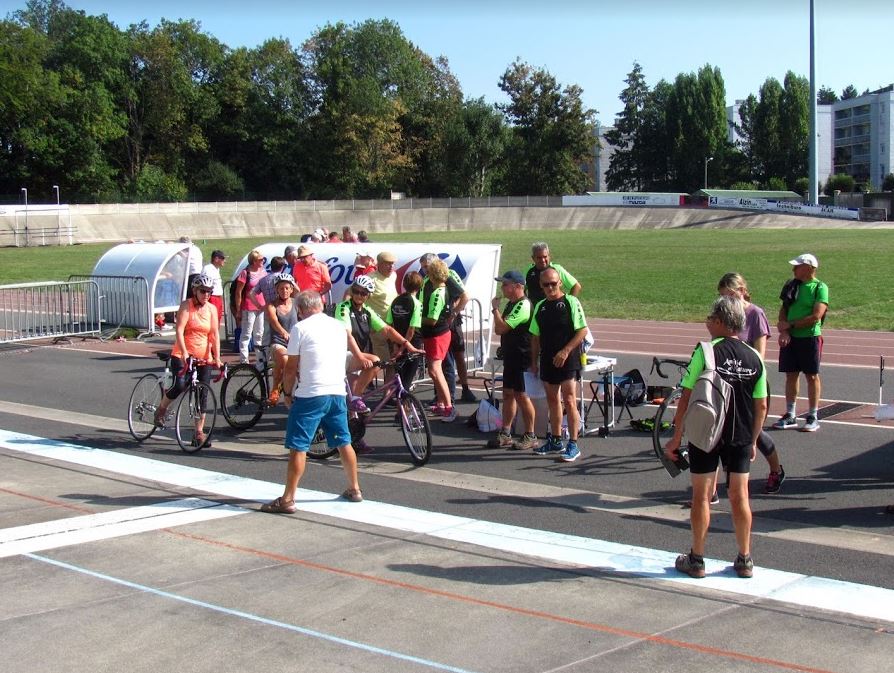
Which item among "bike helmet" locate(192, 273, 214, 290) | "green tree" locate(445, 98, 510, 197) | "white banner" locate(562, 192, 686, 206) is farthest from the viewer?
"green tree" locate(445, 98, 510, 197)

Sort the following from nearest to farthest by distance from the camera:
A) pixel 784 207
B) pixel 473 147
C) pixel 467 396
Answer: pixel 467 396 → pixel 784 207 → pixel 473 147

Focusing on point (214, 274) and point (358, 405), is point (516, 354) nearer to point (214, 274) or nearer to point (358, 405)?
point (358, 405)

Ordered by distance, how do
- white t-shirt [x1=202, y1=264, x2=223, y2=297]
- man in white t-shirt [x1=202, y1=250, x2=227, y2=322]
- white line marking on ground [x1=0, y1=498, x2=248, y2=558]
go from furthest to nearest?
man in white t-shirt [x1=202, y1=250, x2=227, y2=322] → white t-shirt [x1=202, y1=264, x2=223, y2=297] → white line marking on ground [x1=0, y1=498, x2=248, y2=558]

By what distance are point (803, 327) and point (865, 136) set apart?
13703cm

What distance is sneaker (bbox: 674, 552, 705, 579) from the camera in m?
6.28

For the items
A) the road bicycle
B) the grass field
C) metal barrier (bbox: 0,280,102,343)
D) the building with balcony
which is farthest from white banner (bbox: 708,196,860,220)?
the road bicycle

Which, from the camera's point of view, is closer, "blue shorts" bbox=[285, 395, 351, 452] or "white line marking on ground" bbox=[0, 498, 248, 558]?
"white line marking on ground" bbox=[0, 498, 248, 558]

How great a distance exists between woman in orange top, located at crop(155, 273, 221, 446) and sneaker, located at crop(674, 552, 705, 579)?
A: 5.47 m

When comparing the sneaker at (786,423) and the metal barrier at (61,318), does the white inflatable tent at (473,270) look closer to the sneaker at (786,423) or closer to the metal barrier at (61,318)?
the sneaker at (786,423)

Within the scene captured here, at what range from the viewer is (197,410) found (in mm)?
10164

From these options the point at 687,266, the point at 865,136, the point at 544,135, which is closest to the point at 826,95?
the point at 865,136

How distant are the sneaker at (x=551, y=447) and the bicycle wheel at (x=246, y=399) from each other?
11.2 ft

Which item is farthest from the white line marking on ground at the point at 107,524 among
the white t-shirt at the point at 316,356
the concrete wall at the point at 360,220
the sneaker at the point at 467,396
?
the concrete wall at the point at 360,220

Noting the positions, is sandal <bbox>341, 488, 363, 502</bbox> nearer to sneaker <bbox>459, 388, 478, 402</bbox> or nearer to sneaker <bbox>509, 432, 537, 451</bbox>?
sneaker <bbox>509, 432, 537, 451</bbox>
